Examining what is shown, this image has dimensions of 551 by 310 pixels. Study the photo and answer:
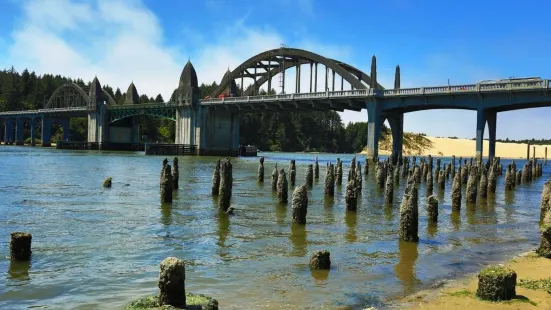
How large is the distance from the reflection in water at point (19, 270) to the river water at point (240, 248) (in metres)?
0.04

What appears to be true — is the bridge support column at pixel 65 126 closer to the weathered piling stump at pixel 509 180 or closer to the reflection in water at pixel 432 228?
the weathered piling stump at pixel 509 180

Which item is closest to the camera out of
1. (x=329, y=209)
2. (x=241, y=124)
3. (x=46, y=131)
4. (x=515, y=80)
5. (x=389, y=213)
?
(x=389, y=213)

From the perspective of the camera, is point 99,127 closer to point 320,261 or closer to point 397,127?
point 397,127

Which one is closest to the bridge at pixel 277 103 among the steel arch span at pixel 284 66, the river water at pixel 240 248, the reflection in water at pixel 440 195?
the steel arch span at pixel 284 66

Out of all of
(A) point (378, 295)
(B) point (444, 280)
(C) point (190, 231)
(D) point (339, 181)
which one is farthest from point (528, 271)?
(D) point (339, 181)

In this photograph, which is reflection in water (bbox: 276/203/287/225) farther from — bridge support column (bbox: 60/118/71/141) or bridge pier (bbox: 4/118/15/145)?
bridge pier (bbox: 4/118/15/145)

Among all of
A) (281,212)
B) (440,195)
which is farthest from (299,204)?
(440,195)

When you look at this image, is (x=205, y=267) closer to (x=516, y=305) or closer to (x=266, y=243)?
(x=266, y=243)

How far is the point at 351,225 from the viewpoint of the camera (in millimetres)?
20797

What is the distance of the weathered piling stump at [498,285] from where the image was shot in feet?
33.0

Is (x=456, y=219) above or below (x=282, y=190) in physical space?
below

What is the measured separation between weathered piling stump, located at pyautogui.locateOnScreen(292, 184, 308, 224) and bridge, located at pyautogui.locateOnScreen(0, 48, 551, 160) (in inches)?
1672

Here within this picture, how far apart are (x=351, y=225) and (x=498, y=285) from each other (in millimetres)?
10827

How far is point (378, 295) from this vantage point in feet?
36.1
